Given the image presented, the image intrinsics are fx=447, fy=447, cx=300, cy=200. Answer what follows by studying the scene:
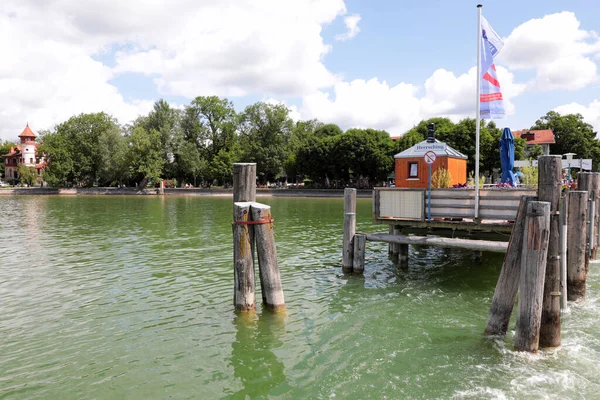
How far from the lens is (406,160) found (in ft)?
71.7

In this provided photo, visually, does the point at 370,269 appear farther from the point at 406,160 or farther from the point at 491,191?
the point at 406,160

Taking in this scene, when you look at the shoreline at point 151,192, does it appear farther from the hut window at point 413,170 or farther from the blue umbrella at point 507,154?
the blue umbrella at point 507,154

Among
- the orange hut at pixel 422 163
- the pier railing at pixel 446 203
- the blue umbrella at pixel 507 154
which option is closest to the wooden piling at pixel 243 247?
the pier railing at pixel 446 203

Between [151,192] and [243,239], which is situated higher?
[243,239]

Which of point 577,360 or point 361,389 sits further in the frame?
point 577,360

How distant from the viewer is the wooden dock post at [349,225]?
13719mm

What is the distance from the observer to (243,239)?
9.35 m

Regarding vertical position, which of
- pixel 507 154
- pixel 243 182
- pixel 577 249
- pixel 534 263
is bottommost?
pixel 577 249

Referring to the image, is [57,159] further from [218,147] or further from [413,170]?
[413,170]

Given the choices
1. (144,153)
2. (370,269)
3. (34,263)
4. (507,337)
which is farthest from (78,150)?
(507,337)

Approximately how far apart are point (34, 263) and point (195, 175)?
85801 mm

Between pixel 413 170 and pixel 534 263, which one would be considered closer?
pixel 534 263

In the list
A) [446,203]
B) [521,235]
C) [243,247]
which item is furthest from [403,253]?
[521,235]

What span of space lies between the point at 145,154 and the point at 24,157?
63.4 meters
